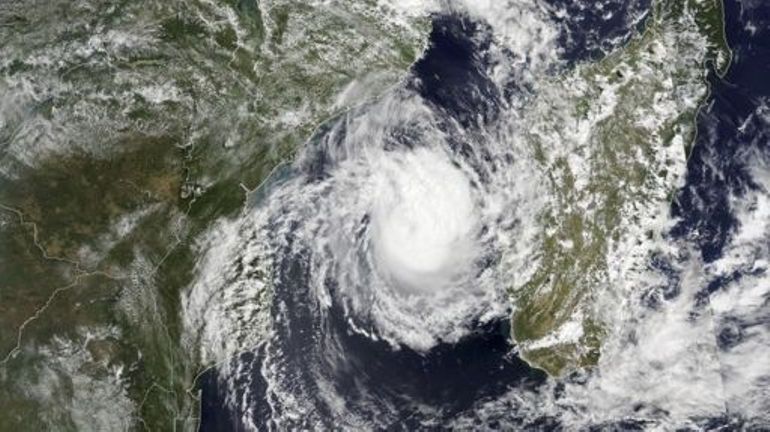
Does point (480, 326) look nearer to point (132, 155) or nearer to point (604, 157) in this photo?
point (604, 157)

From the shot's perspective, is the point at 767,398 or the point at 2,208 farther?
the point at 2,208

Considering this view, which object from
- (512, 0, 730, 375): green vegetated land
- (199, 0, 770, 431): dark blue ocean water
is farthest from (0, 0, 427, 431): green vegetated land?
(512, 0, 730, 375): green vegetated land

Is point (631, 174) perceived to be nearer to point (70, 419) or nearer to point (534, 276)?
point (534, 276)

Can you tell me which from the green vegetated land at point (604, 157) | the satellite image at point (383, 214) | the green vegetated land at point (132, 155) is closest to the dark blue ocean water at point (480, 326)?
the satellite image at point (383, 214)

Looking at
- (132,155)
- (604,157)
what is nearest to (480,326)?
(604,157)

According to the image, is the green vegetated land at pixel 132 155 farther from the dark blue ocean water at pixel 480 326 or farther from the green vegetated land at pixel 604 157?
the green vegetated land at pixel 604 157

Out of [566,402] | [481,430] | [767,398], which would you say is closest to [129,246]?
[481,430]

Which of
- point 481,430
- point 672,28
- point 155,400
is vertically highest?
point 672,28

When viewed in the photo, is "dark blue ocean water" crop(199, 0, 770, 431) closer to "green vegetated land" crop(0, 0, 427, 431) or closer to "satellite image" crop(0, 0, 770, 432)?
"satellite image" crop(0, 0, 770, 432)
